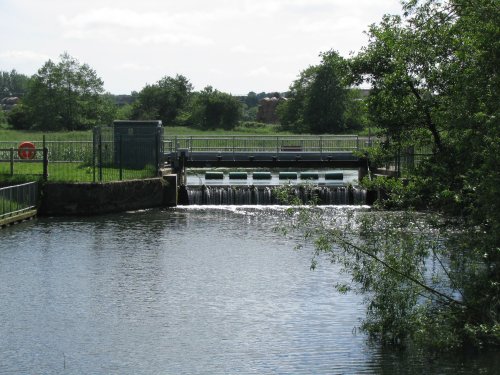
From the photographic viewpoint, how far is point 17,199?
37031 mm

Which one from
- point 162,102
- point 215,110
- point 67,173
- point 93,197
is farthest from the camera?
point 162,102

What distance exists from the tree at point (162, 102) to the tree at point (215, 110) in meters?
5.49

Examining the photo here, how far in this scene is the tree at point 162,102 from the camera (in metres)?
113

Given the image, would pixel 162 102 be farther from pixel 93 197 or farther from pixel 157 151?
pixel 93 197

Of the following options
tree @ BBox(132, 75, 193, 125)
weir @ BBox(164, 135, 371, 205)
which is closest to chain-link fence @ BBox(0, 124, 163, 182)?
weir @ BBox(164, 135, 371, 205)

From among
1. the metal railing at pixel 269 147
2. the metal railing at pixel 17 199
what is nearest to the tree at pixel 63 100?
the metal railing at pixel 269 147

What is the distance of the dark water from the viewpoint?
1744 centimetres

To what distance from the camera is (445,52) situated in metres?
21.0

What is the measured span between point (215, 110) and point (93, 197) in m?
70.1

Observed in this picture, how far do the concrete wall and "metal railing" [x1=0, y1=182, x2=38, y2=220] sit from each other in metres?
0.79

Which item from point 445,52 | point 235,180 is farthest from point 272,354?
point 235,180

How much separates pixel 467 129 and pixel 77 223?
23.1 meters

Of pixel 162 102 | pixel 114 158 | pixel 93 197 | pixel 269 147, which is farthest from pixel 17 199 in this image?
pixel 162 102

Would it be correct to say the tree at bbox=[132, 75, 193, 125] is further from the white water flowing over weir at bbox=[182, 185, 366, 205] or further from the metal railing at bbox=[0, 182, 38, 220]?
the metal railing at bbox=[0, 182, 38, 220]
